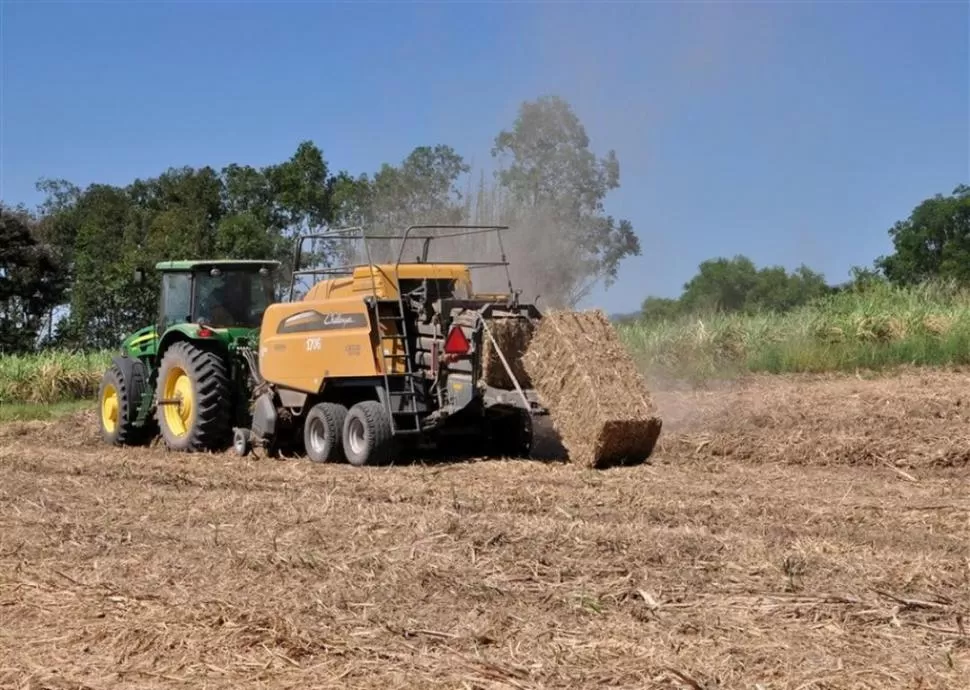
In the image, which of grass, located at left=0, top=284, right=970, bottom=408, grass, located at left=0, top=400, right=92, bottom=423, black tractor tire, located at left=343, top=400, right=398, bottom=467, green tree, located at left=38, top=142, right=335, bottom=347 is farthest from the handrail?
green tree, located at left=38, top=142, right=335, bottom=347

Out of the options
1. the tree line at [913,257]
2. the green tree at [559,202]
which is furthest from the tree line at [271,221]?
the tree line at [913,257]

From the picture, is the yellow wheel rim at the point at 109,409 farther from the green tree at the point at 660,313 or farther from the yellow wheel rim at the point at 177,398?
the green tree at the point at 660,313

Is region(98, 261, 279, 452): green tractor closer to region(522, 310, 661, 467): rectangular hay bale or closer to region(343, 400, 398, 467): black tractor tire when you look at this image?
region(343, 400, 398, 467): black tractor tire

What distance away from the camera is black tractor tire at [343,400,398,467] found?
11367mm

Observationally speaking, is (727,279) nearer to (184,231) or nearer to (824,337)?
(184,231)

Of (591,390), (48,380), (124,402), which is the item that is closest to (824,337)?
(591,390)

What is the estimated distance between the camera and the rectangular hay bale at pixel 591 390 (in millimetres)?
10023

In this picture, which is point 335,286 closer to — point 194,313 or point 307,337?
point 307,337

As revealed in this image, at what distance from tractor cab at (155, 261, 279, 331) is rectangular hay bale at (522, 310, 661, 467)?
488 cm

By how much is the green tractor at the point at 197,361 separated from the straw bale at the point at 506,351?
372cm

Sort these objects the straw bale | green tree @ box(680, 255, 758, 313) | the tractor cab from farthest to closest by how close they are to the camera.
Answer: green tree @ box(680, 255, 758, 313)
the tractor cab
the straw bale

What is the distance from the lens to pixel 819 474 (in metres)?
10.1

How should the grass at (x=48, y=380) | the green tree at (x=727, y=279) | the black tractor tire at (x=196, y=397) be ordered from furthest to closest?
the green tree at (x=727, y=279)
the grass at (x=48, y=380)
the black tractor tire at (x=196, y=397)

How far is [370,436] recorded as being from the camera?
11359 mm
